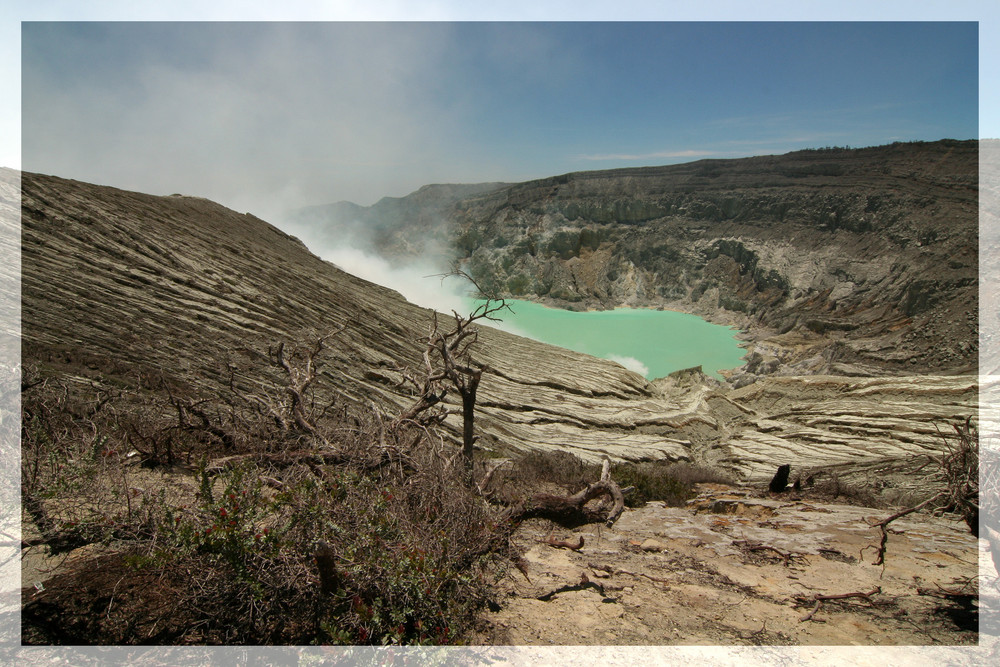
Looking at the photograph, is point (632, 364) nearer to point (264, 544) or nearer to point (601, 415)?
point (601, 415)

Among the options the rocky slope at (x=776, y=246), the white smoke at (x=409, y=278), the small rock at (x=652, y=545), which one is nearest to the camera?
the small rock at (x=652, y=545)

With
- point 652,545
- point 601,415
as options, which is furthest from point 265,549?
point 601,415

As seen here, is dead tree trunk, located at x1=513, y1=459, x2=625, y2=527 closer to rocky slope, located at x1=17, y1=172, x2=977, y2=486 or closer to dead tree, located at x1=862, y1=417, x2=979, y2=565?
dead tree, located at x1=862, y1=417, x2=979, y2=565

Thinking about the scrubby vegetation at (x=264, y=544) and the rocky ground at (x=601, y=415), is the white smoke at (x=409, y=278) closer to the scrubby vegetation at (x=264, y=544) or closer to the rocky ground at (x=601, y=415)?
the rocky ground at (x=601, y=415)

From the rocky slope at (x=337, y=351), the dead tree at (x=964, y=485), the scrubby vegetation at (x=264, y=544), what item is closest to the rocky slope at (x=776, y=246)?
the rocky slope at (x=337, y=351)

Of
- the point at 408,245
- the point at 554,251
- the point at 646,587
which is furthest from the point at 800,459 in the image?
the point at 408,245

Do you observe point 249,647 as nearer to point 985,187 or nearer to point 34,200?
point 34,200

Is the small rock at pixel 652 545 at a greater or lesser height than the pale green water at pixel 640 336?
greater
